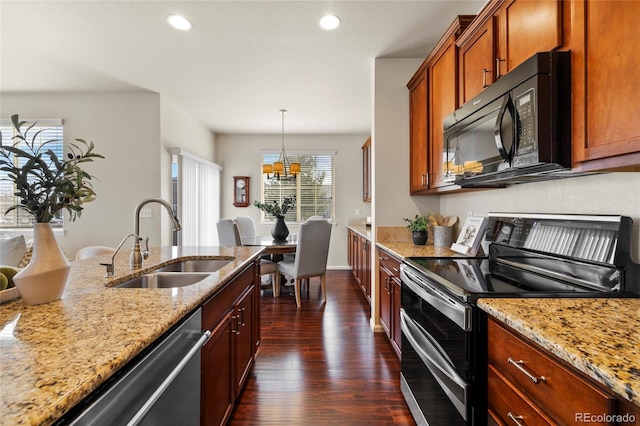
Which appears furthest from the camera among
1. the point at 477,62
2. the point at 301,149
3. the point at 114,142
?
the point at 301,149

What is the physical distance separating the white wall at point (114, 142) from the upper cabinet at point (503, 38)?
11.8ft

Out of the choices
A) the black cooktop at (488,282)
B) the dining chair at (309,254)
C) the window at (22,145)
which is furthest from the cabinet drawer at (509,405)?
the window at (22,145)

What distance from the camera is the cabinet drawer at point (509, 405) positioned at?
2.70 ft

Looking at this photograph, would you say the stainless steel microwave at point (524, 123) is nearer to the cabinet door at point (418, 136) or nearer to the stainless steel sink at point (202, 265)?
the cabinet door at point (418, 136)

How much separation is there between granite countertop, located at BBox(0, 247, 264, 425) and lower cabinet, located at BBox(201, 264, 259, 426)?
197 mm

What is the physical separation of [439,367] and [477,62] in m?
1.69

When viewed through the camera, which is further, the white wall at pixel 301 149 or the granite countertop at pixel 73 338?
the white wall at pixel 301 149

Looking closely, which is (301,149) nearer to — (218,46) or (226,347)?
(218,46)

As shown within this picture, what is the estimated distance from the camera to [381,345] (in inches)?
105

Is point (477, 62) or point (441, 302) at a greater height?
point (477, 62)

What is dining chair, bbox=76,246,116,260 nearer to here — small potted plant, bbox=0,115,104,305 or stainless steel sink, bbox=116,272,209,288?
stainless steel sink, bbox=116,272,209,288

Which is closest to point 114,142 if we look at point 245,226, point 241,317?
point 245,226

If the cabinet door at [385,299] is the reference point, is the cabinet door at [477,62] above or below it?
above

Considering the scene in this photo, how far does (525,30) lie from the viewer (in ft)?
4.66
